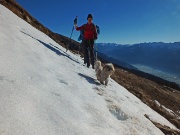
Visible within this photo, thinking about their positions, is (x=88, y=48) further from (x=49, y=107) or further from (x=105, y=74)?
(x=49, y=107)

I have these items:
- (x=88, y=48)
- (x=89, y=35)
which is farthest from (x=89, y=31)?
(x=88, y=48)

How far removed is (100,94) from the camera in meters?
10.0

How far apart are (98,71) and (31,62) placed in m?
4.50

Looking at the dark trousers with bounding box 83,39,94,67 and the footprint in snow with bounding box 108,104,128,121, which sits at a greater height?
the dark trousers with bounding box 83,39,94,67

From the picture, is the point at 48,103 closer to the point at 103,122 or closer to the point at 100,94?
the point at 103,122

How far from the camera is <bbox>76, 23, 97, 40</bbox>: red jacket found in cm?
1549

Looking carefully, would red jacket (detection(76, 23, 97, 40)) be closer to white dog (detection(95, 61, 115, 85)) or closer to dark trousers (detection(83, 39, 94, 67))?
dark trousers (detection(83, 39, 94, 67))

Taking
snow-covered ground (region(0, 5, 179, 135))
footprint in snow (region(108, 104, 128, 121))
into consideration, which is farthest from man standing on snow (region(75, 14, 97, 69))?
footprint in snow (region(108, 104, 128, 121))

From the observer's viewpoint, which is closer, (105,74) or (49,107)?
(49,107)

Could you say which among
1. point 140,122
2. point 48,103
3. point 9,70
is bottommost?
point 140,122

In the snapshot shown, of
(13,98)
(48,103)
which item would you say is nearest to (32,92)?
(48,103)

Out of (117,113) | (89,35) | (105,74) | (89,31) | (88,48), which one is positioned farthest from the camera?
(88,48)

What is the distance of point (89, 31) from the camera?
15.6m

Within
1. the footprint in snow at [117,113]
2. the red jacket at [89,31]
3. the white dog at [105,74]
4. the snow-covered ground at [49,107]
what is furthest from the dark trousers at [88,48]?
the footprint in snow at [117,113]
